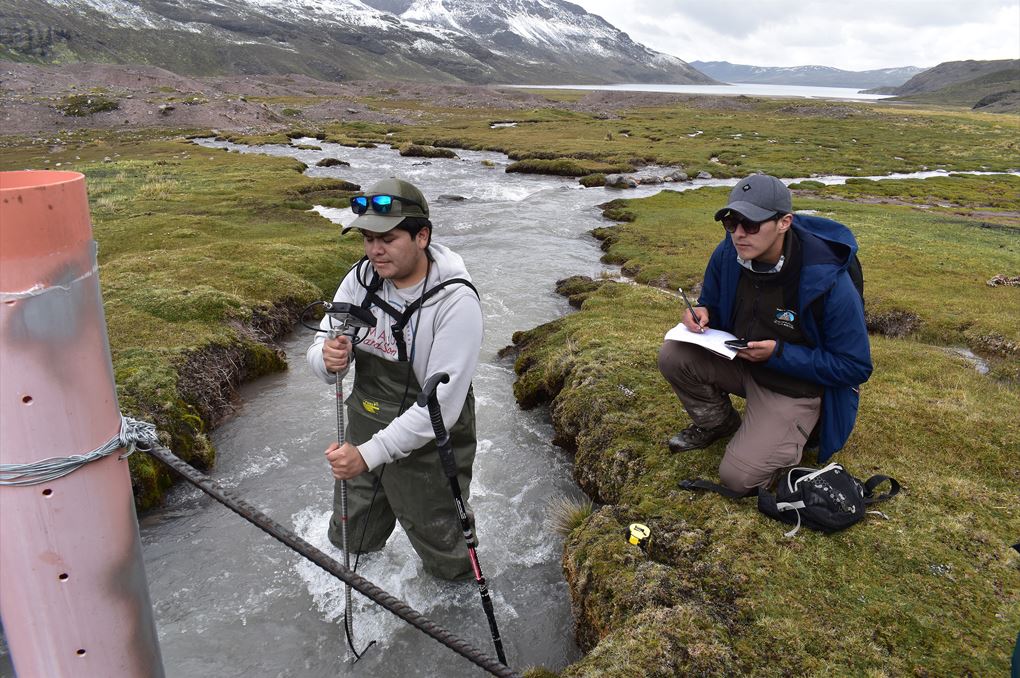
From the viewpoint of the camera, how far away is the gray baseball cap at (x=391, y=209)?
17.9ft

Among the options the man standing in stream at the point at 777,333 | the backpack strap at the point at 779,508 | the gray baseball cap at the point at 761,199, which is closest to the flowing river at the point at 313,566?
the backpack strap at the point at 779,508

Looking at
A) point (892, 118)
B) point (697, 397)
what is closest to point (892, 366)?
point (697, 397)

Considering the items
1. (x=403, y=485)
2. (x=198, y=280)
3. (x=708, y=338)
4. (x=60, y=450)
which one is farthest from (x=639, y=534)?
(x=198, y=280)

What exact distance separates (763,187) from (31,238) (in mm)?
6463

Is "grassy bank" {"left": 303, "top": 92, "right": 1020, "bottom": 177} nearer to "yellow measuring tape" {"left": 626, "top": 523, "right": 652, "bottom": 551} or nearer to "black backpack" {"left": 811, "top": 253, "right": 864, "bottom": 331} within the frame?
"black backpack" {"left": 811, "top": 253, "right": 864, "bottom": 331}

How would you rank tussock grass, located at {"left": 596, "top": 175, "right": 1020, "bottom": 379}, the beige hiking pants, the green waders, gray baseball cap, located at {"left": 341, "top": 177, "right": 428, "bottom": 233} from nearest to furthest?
1. gray baseball cap, located at {"left": 341, "top": 177, "right": 428, "bottom": 233}
2. the green waders
3. the beige hiking pants
4. tussock grass, located at {"left": 596, "top": 175, "right": 1020, "bottom": 379}

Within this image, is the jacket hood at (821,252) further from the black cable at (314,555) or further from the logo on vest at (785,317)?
the black cable at (314,555)

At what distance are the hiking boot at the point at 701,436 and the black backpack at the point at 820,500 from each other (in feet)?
5.20

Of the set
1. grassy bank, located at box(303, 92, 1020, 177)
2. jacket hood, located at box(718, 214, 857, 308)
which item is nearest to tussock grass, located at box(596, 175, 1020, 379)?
jacket hood, located at box(718, 214, 857, 308)

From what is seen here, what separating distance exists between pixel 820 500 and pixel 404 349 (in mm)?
5071

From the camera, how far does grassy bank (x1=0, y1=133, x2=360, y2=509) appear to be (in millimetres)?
11742

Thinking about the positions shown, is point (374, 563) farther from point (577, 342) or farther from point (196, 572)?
point (577, 342)

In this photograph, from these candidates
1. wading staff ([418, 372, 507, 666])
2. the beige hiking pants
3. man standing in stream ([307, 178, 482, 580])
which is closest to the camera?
wading staff ([418, 372, 507, 666])

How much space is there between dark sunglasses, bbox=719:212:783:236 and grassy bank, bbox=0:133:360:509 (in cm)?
980
